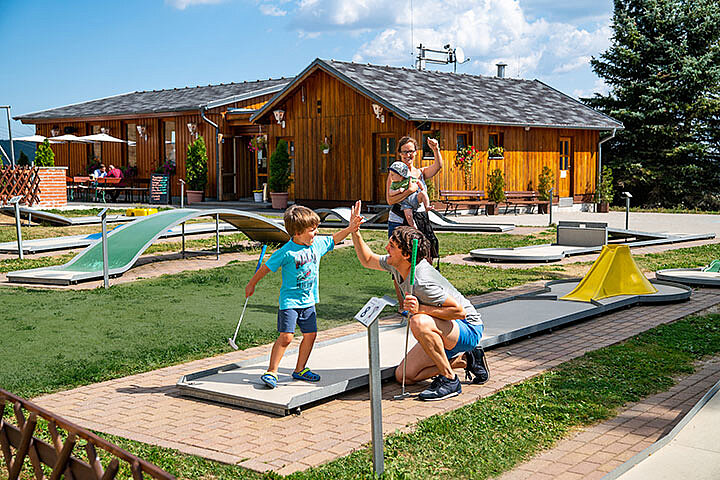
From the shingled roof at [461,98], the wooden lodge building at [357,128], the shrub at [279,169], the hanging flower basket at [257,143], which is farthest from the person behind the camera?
the hanging flower basket at [257,143]

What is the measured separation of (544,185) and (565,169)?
212 centimetres

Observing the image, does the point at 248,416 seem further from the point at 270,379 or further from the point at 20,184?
the point at 20,184

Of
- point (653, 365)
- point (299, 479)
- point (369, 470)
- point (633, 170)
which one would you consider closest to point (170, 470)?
point (299, 479)

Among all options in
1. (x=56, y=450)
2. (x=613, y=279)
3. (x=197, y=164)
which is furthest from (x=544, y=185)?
(x=56, y=450)

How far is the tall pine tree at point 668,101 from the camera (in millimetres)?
32312

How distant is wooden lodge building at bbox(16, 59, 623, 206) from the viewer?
997 inches

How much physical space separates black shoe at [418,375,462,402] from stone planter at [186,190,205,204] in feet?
84.4

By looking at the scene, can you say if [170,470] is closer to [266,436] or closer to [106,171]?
[266,436]

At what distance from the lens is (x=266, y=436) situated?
4.81m

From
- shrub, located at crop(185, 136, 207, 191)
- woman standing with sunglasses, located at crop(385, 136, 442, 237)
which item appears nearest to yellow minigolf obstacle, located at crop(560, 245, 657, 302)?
woman standing with sunglasses, located at crop(385, 136, 442, 237)

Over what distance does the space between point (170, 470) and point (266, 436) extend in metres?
0.75

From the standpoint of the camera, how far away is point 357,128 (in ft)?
84.4

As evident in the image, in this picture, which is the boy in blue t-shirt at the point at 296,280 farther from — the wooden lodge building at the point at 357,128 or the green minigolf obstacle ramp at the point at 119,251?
the wooden lodge building at the point at 357,128

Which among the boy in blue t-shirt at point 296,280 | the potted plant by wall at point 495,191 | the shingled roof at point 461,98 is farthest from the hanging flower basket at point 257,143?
the boy in blue t-shirt at point 296,280
